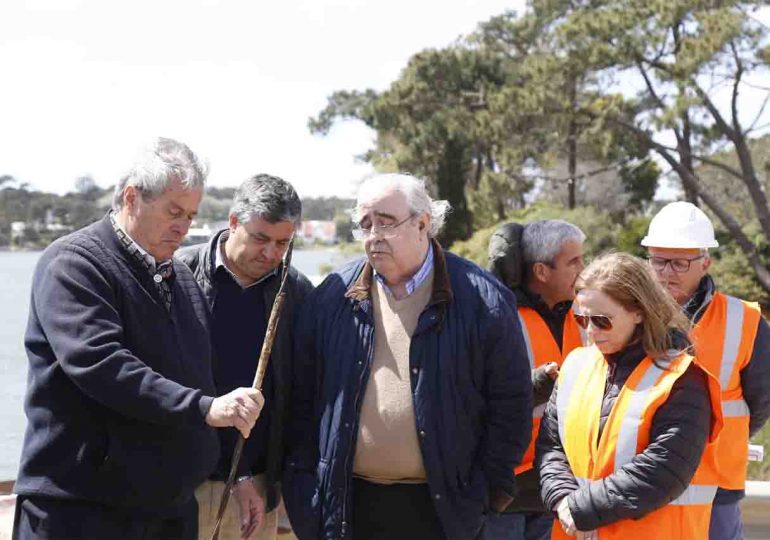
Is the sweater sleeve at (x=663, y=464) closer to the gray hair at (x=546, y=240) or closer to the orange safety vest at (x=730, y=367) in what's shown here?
the orange safety vest at (x=730, y=367)

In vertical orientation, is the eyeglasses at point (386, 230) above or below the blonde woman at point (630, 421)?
above

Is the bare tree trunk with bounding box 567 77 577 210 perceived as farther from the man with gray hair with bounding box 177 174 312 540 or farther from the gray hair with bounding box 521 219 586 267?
the man with gray hair with bounding box 177 174 312 540

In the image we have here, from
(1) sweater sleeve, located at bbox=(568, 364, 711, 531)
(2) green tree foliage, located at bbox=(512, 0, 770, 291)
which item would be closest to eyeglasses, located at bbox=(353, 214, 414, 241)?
(1) sweater sleeve, located at bbox=(568, 364, 711, 531)

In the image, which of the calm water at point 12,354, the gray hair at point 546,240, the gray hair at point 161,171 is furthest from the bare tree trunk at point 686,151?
the gray hair at point 161,171

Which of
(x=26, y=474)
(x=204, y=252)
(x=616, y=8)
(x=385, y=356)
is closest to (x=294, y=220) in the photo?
(x=204, y=252)

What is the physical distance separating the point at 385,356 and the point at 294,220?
59cm

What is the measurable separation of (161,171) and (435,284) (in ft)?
2.83

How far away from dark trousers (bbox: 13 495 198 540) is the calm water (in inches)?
60.6

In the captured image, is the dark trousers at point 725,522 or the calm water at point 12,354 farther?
the calm water at point 12,354

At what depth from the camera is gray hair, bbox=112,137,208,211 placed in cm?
272

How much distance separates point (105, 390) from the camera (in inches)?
98.8

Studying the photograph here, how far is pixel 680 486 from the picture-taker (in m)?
2.84

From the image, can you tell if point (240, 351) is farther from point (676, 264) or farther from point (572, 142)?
point (572, 142)

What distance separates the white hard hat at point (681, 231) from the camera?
3.70 meters
